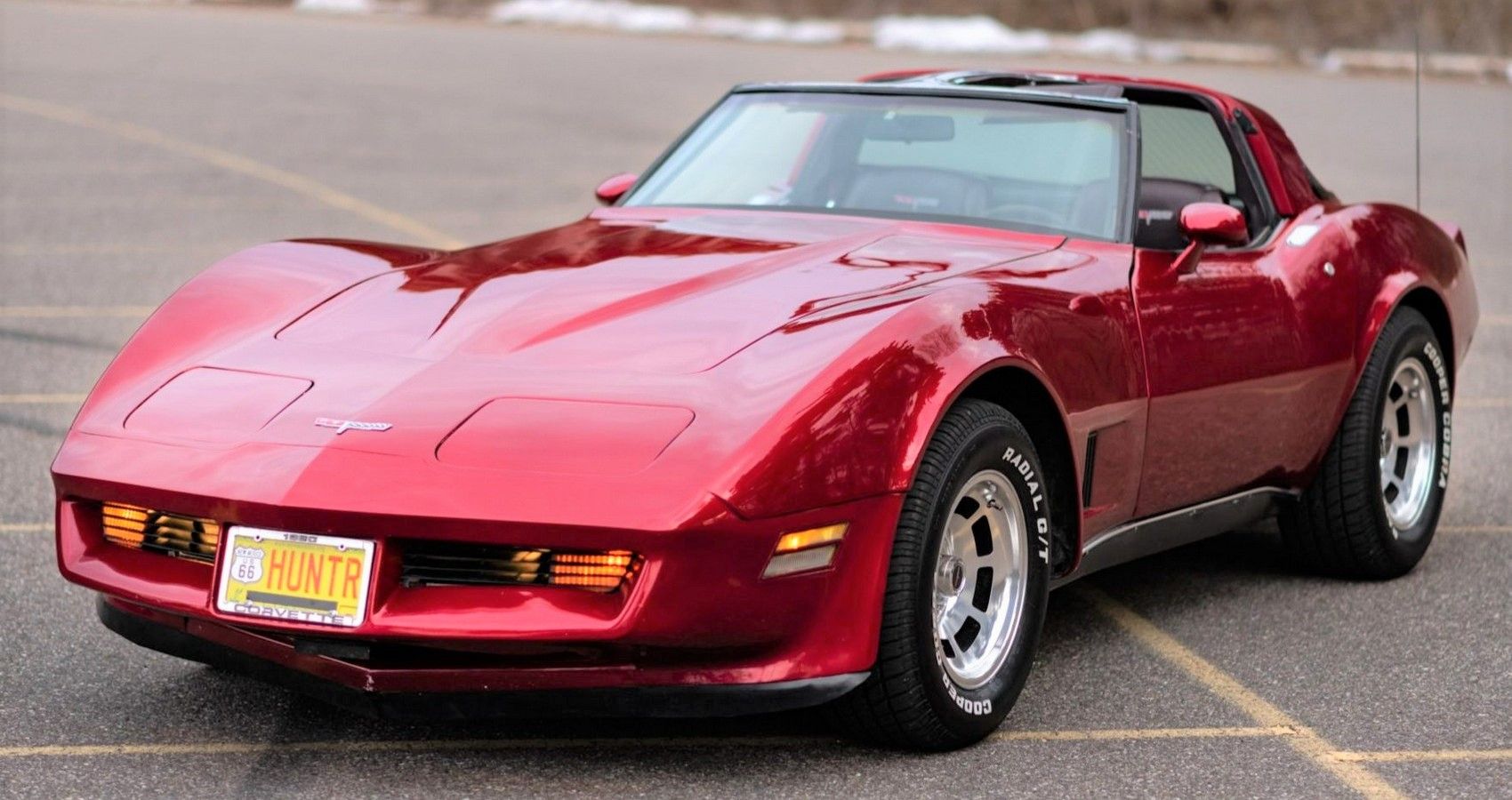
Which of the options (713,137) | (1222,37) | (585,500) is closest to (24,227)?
(713,137)

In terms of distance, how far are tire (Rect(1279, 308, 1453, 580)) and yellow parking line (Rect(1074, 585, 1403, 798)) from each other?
65 centimetres

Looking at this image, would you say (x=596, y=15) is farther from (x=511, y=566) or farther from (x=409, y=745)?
(x=511, y=566)

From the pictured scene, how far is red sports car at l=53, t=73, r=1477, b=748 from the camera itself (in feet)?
12.0

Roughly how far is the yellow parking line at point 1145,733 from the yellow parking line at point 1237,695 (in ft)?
0.14

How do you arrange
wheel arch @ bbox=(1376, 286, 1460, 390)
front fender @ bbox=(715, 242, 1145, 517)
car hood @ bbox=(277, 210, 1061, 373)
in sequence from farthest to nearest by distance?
1. wheel arch @ bbox=(1376, 286, 1460, 390)
2. car hood @ bbox=(277, 210, 1061, 373)
3. front fender @ bbox=(715, 242, 1145, 517)

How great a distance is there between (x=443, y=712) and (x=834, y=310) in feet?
3.63

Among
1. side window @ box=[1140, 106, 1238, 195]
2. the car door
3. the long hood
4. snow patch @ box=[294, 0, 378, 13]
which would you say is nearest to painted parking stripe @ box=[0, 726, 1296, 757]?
the long hood

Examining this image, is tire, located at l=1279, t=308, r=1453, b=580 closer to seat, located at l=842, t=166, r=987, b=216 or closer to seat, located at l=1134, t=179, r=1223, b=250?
seat, located at l=1134, t=179, r=1223, b=250

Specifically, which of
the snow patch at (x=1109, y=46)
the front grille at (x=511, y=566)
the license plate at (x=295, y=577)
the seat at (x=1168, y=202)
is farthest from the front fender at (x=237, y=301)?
the snow patch at (x=1109, y=46)

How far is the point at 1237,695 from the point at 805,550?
4.56 ft

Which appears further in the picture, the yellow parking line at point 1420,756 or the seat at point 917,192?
the seat at point 917,192

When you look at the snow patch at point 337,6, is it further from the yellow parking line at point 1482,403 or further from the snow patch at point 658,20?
the yellow parking line at point 1482,403

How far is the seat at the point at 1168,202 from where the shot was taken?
5.64 meters

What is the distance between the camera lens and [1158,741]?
426 cm
